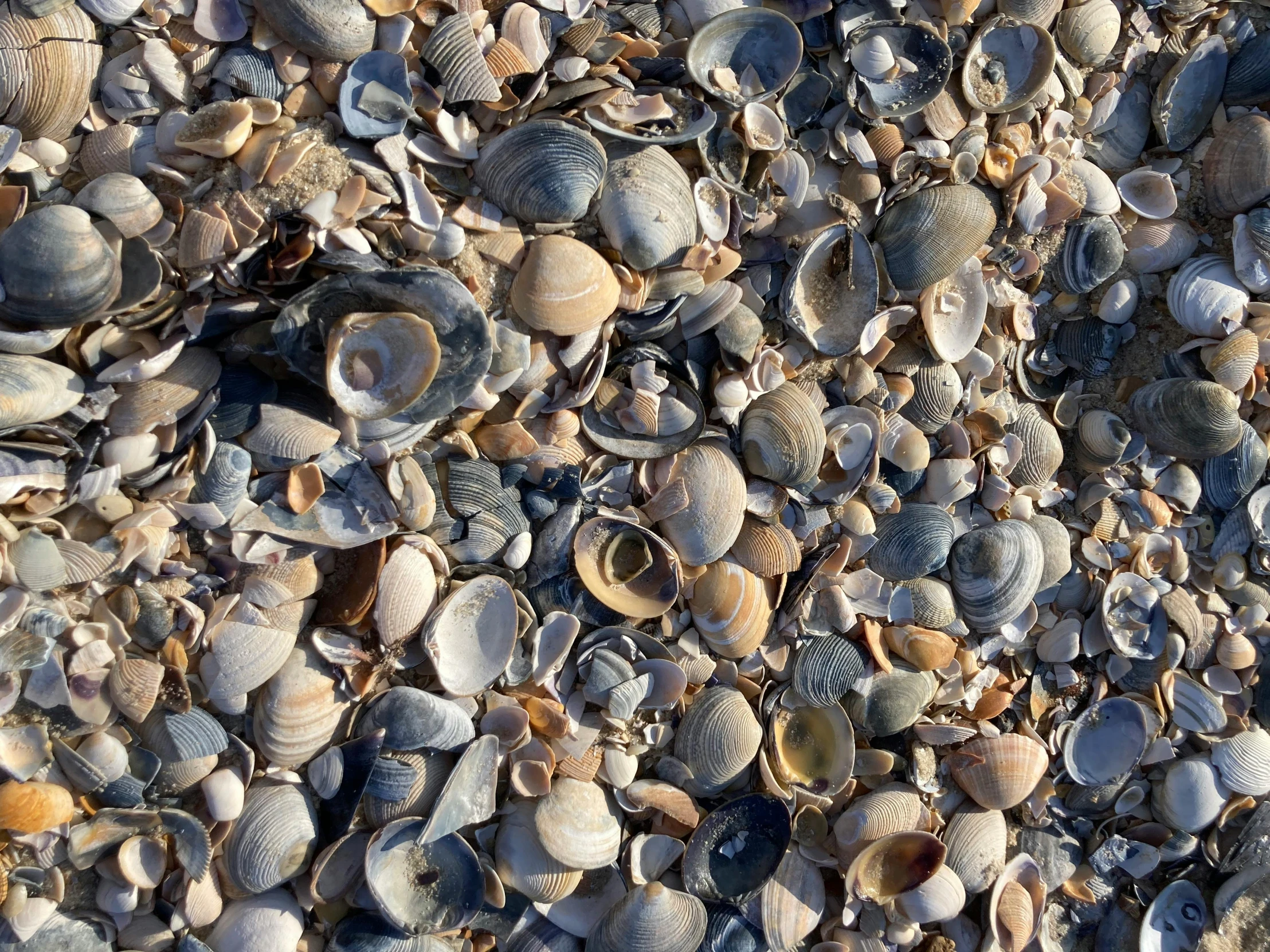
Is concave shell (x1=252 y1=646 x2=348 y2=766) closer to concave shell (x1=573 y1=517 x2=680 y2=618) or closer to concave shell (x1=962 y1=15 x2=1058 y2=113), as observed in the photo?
concave shell (x1=573 y1=517 x2=680 y2=618)

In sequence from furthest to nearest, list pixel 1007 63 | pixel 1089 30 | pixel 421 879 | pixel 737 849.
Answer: pixel 1089 30 → pixel 1007 63 → pixel 737 849 → pixel 421 879

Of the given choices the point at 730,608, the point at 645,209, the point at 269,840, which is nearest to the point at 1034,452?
the point at 730,608

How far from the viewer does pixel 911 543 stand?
2816mm

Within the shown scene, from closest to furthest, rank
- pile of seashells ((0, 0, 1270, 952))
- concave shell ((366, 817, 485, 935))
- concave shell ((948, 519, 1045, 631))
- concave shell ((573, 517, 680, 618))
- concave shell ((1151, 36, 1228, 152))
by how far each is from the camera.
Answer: pile of seashells ((0, 0, 1270, 952)), concave shell ((366, 817, 485, 935)), concave shell ((573, 517, 680, 618)), concave shell ((948, 519, 1045, 631)), concave shell ((1151, 36, 1228, 152))

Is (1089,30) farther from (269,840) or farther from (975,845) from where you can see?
(269,840)

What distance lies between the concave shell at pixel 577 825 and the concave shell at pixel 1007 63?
2.43 m

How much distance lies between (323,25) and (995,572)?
2.46 metres

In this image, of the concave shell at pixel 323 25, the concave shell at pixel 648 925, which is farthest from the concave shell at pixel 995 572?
the concave shell at pixel 323 25

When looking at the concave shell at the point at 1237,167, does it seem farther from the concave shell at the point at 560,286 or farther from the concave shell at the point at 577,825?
the concave shell at the point at 577,825

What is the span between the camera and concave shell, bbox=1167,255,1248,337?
3113 mm

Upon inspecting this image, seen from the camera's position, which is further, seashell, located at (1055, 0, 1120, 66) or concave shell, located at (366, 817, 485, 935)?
seashell, located at (1055, 0, 1120, 66)

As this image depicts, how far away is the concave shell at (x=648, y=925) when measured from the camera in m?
2.46

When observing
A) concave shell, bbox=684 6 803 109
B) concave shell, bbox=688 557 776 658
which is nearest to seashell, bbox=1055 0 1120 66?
concave shell, bbox=684 6 803 109

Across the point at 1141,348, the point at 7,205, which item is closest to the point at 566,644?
the point at 7,205
